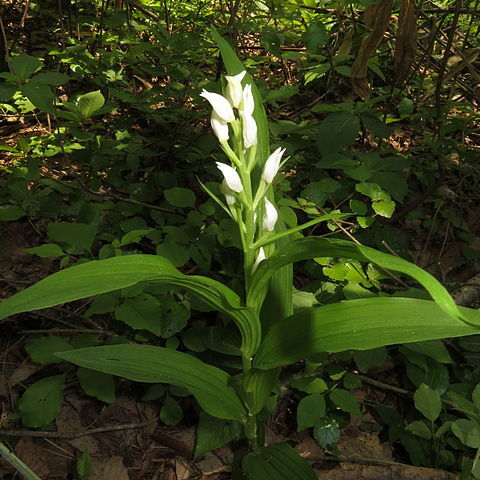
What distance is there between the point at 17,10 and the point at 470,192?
3729 millimetres

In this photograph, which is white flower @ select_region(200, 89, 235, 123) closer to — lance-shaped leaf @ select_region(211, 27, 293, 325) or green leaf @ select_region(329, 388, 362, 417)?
lance-shaped leaf @ select_region(211, 27, 293, 325)

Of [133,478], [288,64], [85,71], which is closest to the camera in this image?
[133,478]

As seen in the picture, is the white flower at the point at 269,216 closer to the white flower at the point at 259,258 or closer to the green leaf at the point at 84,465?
the white flower at the point at 259,258

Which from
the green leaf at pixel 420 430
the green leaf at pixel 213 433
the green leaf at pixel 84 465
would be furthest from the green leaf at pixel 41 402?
the green leaf at pixel 420 430

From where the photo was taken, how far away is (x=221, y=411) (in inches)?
46.6

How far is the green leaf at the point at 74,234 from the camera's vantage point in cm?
152

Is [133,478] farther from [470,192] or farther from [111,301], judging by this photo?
[470,192]

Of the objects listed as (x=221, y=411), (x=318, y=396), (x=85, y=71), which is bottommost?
(x=318, y=396)

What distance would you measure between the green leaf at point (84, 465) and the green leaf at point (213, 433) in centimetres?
32

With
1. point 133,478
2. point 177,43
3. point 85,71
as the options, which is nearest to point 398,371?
point 133,478

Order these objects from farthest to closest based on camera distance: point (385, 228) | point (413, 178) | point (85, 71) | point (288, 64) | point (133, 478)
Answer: point (288, 64), point (413, 178), point (85, 71), point (385, 228), point (133, 478)

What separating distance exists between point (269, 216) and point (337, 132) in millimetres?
1108

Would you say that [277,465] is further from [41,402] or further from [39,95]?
[39,95]

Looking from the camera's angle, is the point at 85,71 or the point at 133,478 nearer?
the point at 133,478
